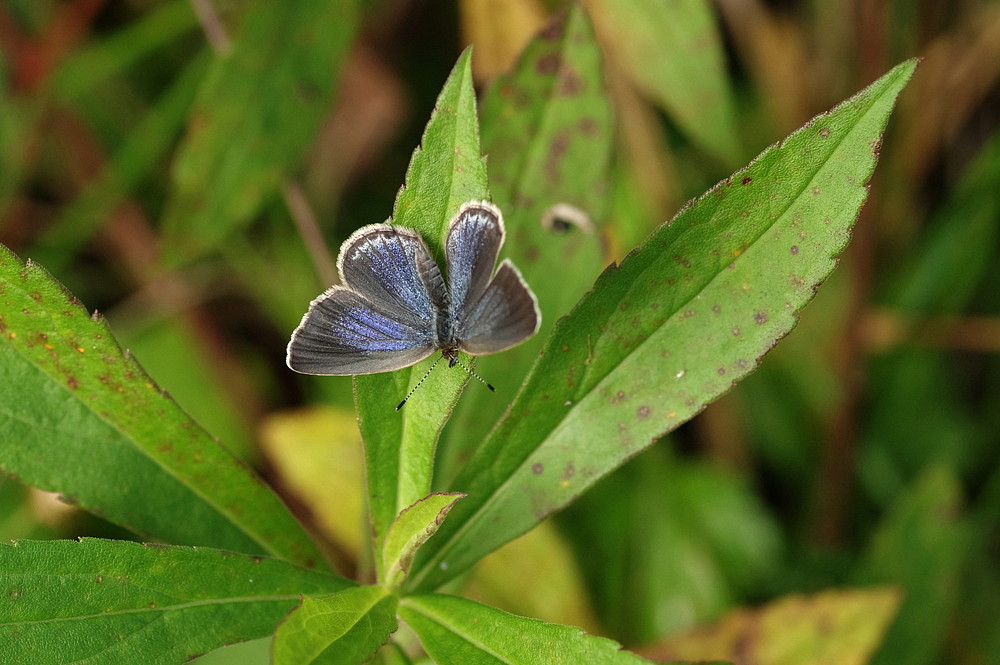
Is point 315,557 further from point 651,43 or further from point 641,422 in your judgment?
point 651,43

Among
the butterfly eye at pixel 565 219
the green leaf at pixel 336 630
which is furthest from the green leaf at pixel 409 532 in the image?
the butterfly eye at pixel 565 219

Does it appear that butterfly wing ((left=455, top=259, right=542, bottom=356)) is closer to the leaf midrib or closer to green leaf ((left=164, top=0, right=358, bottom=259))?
the leaf midrib

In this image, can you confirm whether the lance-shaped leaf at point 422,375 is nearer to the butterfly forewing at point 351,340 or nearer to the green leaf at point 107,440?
the butterfly forewing at point 351,340

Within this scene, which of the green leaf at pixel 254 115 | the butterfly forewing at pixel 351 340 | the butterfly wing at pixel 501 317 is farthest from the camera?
the green leaf at pixel 254 115

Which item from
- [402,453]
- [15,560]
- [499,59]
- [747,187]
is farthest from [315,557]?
[499,59]

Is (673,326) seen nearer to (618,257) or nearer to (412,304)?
(412,304)

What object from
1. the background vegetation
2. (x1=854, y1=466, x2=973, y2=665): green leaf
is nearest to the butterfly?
the background vegetation
